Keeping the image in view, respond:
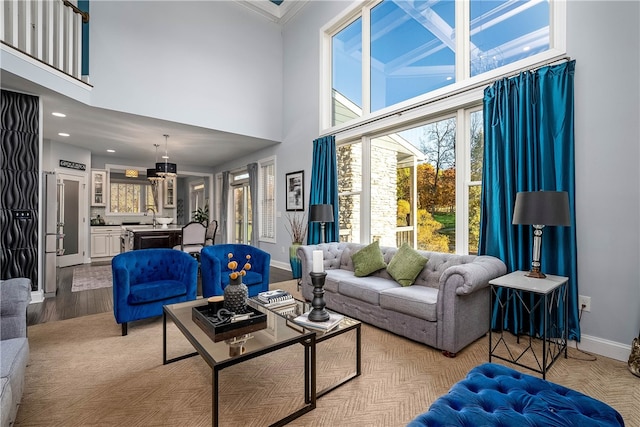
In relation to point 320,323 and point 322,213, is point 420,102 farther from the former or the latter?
point 320,323

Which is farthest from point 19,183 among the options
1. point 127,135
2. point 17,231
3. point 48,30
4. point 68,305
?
point 127,135

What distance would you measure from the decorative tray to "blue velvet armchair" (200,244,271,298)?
1.30 m

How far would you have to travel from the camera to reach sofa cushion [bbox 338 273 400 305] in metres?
3.06

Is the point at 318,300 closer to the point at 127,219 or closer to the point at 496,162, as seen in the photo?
the point at 496,162

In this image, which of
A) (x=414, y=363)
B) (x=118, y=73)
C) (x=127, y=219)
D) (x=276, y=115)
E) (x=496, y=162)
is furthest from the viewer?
(x=127, y=219)

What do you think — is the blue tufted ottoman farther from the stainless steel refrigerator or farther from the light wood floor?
the stainless steel refrigerator

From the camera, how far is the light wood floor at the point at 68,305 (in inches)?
136

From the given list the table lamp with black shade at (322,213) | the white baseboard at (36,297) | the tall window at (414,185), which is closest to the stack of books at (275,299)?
the table lamp with black shade at (322,213)

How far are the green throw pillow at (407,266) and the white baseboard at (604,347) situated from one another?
141 centimetres

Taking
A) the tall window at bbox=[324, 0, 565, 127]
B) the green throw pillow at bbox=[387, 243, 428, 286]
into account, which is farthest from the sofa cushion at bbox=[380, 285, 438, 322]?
the tall window at bbox=[324, 0, 565, 127]

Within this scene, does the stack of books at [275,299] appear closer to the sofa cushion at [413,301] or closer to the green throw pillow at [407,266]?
→ the sofa cushion at [413,301]

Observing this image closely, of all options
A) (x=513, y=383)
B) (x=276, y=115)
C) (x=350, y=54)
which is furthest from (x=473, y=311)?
(x=276, y=115)

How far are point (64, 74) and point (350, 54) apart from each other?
408cm

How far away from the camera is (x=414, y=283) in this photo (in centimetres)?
328
